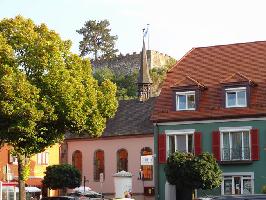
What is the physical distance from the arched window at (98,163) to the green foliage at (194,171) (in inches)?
613

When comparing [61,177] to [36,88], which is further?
[61,177]

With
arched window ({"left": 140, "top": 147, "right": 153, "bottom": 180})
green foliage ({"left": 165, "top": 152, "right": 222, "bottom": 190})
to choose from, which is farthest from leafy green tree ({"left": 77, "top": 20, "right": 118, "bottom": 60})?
green foliage ({"left": 165, "top": 152, "right": 222, "bottom": 190})

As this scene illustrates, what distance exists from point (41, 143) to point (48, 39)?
581 centimetres

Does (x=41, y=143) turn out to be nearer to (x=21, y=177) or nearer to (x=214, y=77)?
(x=21, y=177)

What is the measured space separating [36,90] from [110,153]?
22.1 meters

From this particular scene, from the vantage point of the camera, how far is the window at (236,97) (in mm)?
47688

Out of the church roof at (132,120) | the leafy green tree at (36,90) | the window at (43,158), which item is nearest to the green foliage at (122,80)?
the window at (43,158)

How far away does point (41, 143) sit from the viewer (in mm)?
40250

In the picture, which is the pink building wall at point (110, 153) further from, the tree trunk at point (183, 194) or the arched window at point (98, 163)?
the tree trunk at point (183, 194)

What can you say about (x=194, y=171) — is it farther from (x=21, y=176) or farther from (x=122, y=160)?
(x=122, y=160)

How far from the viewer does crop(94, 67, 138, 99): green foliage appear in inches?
3947

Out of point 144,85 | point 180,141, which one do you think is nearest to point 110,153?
point 180,141

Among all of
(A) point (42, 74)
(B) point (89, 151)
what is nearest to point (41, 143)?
(A) point (42, 74)

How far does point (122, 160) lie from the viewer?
193ft
